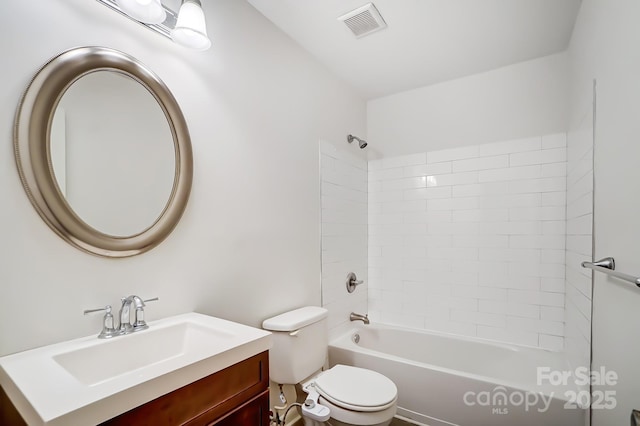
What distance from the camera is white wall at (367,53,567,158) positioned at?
2242 mm

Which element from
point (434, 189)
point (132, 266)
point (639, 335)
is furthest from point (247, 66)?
point (639, 335)

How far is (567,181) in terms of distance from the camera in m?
2.15

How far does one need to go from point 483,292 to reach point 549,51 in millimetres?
1849

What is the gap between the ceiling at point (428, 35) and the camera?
1744 millimetres

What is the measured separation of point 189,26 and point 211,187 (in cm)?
69

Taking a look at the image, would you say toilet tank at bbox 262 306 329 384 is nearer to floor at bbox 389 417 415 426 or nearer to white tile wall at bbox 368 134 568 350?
floor at bbox 389 417 415 426

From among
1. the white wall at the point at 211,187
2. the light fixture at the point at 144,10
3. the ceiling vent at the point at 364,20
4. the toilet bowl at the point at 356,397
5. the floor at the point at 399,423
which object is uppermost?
the ceiling vent at the point at 364,20

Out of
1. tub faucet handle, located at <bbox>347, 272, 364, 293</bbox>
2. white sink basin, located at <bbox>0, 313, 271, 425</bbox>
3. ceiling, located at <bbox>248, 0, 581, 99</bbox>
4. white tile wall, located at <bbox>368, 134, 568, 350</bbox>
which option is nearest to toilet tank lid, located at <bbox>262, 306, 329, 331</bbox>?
white sink basin, located at <bbox>0, 313, 271, 425</bbox>

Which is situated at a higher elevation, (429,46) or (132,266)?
(429,46)

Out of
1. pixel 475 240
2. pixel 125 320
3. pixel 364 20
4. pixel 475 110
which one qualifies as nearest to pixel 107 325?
pixel 125 320

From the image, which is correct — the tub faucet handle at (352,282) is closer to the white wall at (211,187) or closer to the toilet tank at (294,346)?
the white wall at (211,187)

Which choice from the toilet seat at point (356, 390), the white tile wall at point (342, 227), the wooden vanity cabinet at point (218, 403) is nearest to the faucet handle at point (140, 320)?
the wooden vanity cabinet at point (218, 403)

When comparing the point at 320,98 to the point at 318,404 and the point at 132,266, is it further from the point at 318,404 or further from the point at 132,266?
the point at 318,404

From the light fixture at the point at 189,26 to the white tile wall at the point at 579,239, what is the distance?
187cm
